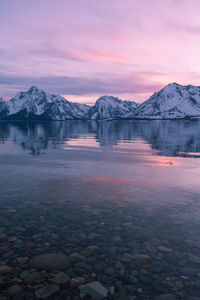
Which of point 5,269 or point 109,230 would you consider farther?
point 109,230

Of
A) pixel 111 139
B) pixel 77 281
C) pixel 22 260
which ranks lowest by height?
pixel 77 281

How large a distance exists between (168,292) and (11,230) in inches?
254

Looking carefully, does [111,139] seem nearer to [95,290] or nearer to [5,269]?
[5,269]

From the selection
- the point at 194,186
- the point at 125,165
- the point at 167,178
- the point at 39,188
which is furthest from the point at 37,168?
the point at 194,186

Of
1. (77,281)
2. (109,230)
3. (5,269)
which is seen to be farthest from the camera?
(109,230)

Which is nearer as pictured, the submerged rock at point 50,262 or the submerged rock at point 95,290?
the submerged rock at point 95,290

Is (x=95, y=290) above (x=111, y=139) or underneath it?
underneath

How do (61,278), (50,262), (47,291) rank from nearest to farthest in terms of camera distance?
(47,291), (61,278), (50,262)

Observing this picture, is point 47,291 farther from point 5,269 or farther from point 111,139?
point 111,139

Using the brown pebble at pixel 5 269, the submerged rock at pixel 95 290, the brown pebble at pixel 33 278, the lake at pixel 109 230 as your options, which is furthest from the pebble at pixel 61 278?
the brown pebble at pixel 5 269

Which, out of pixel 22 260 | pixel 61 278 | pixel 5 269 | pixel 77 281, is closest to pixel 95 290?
pixel 77 281

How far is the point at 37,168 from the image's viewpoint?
22.6 metres

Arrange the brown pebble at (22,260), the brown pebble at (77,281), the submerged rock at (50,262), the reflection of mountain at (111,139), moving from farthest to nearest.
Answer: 1. the reflection of mountain at (111,139)
2. the brown pebble at (22,260)
3. the submerged rock at (50,262)
4. the brown pebble at (77,281)

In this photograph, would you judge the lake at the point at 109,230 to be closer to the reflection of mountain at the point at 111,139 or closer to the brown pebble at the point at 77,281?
the brown pebble at the point at 77,281
